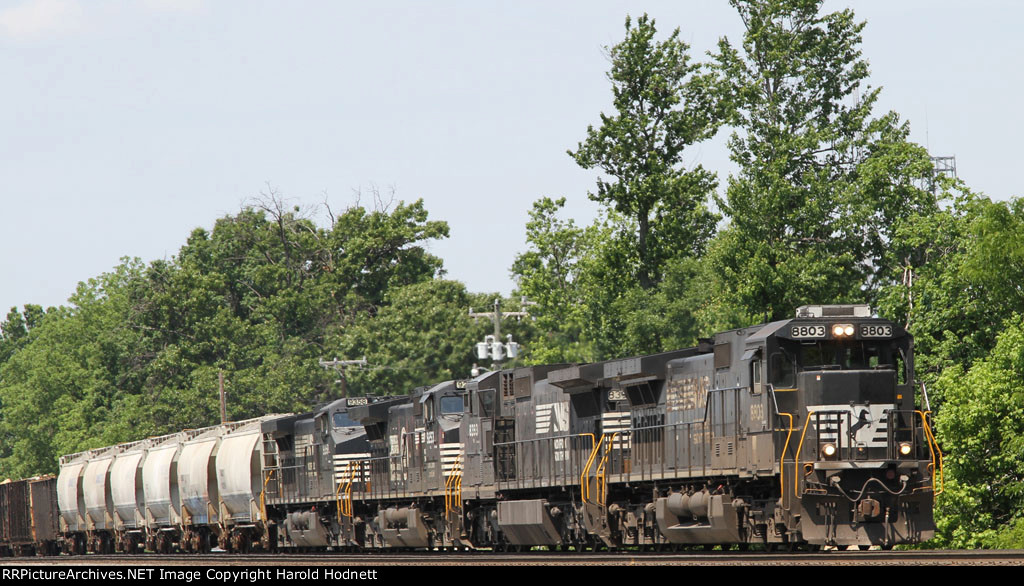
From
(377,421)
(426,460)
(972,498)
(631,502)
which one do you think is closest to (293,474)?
(377,421)

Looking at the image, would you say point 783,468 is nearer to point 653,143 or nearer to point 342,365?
point 653,143

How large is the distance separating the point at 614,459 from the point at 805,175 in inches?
901

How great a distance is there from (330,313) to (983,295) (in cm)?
4852

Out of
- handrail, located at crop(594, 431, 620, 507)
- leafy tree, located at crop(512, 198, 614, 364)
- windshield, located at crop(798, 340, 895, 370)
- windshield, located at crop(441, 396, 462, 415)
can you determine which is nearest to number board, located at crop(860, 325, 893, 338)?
windshield, located at crop(798, 340, 895, 370)

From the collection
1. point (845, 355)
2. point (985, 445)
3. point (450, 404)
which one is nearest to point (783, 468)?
point (845, 355)

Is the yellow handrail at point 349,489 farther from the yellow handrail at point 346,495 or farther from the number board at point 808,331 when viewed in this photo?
the number board at point 808,331

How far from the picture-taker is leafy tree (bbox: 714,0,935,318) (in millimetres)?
42219

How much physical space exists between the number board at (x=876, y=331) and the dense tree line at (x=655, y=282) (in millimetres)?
12726

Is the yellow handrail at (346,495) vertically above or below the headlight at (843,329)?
below

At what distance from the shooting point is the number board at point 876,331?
1898 centimetres

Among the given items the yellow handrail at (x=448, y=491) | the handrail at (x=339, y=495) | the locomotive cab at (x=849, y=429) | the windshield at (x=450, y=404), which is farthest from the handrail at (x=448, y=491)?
the locomotive cab at (x=849, y=429)

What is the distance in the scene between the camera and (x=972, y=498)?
109 ft

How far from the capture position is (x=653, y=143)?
50.9 meters
